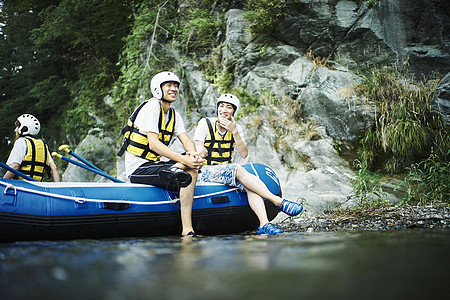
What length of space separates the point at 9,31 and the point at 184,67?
25.4 ft

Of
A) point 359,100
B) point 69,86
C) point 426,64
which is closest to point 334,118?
point 359,100

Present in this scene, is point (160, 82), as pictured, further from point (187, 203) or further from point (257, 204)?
point (257, 204)

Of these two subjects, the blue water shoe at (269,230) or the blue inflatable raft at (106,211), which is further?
the blue water shoe at (269,230)

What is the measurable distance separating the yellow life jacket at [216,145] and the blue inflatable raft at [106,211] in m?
0.66

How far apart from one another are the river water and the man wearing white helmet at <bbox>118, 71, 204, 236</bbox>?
178cm

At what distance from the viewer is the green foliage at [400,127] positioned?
5.52 m

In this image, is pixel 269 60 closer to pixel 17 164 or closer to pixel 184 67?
pixel 184 67

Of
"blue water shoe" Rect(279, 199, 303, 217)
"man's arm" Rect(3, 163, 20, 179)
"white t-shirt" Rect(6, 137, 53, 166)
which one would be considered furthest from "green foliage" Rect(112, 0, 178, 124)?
"blue water shoe" Rect(279, 199, 303, 217)

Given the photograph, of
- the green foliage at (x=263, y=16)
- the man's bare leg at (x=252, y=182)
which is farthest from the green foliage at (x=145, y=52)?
the man's bare leg at (x=252, y=182)

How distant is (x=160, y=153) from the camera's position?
3.57 meters

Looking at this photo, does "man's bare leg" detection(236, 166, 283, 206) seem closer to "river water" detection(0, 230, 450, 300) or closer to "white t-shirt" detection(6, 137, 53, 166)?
"river water" detection(0, 230, 450, 300)

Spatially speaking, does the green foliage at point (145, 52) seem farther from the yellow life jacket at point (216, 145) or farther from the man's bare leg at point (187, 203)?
the man's bare leg at point (187, 203)

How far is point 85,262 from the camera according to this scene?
1407mm

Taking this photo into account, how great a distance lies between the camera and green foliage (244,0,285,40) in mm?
7543
